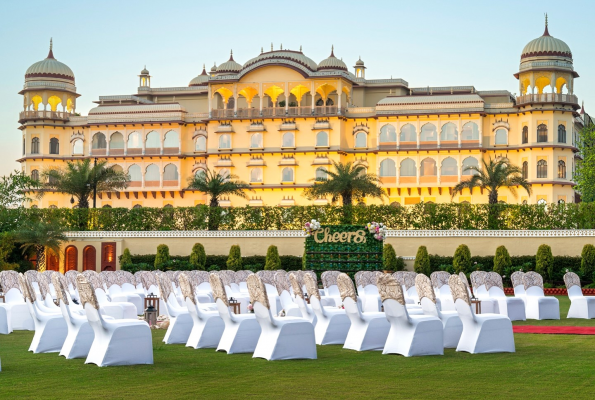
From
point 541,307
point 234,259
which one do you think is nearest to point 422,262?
point 234,259

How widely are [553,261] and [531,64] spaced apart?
25.4 metres

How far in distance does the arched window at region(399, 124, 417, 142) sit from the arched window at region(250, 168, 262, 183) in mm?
9650

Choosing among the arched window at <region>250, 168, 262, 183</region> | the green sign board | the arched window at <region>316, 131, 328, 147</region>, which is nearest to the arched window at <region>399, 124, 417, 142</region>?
the arched window at <region>316, 131, 328, 147</region>

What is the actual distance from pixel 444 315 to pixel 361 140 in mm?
46282

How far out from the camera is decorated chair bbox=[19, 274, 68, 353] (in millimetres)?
13031

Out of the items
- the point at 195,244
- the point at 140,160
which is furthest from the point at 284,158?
the point at 195,244

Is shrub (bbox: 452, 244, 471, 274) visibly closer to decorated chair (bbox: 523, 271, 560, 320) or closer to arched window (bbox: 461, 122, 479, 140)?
decorated chair (bbox: 523, 271, 560, 320)

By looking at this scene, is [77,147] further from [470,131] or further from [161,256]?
[470,131]

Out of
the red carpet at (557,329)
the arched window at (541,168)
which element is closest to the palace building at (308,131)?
the arched window at (541,168)

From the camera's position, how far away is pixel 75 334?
1223 centimetres

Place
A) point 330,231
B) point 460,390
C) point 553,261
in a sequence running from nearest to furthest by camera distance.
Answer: point 460,390, point 330,231, point 553,261

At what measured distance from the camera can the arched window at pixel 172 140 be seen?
6147cm

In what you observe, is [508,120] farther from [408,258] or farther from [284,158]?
[408,258]

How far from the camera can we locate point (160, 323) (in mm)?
16984
